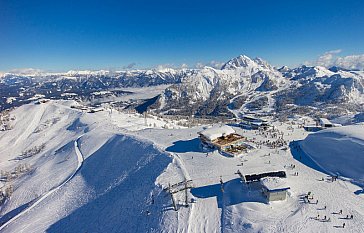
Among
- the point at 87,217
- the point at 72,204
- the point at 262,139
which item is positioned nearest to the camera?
the point at 87,217

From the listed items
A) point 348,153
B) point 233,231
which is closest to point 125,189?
point 233,231

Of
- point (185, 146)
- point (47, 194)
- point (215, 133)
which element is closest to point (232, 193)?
point (215, 133)

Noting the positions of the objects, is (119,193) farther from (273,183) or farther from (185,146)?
(273,183)

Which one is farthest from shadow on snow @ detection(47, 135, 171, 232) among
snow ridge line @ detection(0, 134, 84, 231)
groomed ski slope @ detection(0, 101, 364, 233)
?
snow ridge line @ detection(0, 134, 84, 231)

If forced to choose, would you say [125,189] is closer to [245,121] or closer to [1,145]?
[245,121]

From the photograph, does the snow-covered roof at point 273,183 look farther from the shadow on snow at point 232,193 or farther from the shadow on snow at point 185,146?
the shadow on snow at point 185,146
